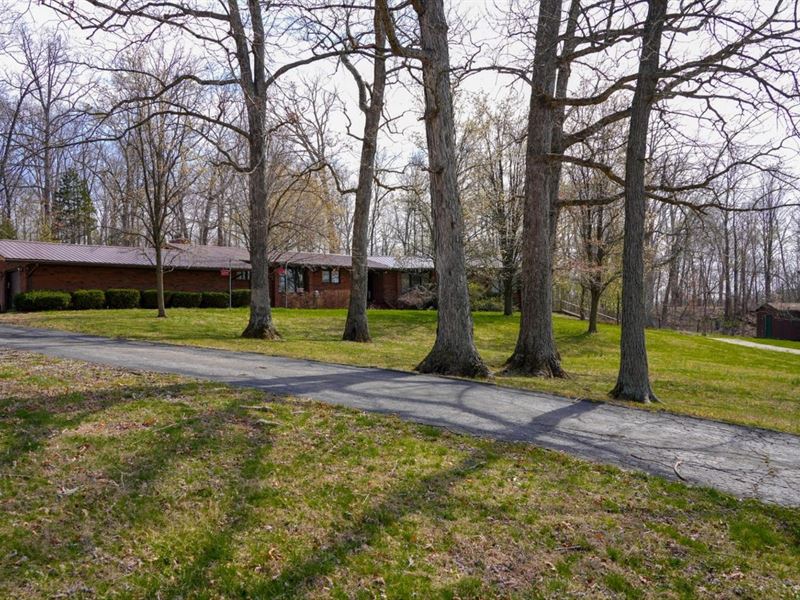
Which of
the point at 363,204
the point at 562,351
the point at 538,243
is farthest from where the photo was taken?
the point at 562,351

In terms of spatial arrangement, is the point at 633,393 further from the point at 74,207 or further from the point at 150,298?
the point at 74,207

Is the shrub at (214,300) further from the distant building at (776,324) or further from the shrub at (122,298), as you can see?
the distant building at (776,324)

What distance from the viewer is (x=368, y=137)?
16484mm

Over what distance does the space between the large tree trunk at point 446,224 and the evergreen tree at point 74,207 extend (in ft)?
106

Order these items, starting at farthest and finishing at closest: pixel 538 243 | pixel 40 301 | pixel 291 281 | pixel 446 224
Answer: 1. pixel 291 281
2. pixel 40 301
3. pixel 538 243
4. pixel 446 224

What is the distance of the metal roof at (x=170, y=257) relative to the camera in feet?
78.1

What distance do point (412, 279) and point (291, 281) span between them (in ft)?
25.9

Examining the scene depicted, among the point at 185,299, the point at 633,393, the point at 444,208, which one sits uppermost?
the point at 444,208

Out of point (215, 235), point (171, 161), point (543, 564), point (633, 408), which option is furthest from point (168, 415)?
point (215, 235)

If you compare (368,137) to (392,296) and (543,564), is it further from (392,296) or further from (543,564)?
(392,296)

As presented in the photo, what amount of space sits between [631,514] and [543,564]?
1.07 metres

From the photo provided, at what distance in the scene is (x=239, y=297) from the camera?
92.9 feet

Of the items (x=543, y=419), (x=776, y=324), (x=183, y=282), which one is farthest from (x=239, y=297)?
(x=776, y=324)

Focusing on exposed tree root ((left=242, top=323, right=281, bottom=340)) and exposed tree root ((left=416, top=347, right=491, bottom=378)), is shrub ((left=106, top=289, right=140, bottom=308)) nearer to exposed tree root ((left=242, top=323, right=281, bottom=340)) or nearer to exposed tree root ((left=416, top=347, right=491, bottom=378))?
exposed tree root ((left=242, top=323, right=281, bottom=340))
